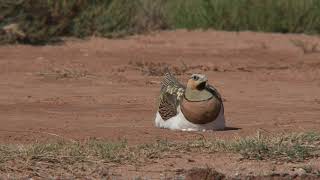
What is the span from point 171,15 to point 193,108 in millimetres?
11233

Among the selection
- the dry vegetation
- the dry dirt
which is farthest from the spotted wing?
the dry vegetation

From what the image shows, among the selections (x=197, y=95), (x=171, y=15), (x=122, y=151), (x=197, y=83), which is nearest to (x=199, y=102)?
(x=197, y=95)

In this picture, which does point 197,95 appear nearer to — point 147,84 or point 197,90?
point 197,90

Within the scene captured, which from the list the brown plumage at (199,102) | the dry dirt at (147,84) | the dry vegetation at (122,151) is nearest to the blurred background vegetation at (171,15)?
the dry dirt at (147,84)

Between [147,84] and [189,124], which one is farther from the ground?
[189,124]

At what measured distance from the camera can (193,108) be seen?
10.1 meters

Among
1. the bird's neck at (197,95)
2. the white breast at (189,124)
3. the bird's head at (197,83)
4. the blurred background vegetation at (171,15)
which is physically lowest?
the blurred background vegetation at (171,15)

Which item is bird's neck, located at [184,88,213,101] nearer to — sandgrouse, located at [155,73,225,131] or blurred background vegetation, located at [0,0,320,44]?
sandgrouse, located at [155,73,225,131]

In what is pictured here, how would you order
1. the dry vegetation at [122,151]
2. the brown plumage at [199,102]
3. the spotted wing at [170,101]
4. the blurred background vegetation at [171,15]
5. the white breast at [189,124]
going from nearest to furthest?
the dry vegetation at [122,151] → the brown plumage at [199,102] → the white breast at [189,124] → the spotted wing at [170,101] → the blurred background vegetation at [171,15]

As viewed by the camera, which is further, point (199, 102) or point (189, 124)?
point (189, 124)

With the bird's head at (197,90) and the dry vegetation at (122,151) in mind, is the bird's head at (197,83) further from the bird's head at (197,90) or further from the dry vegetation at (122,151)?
the dry vegetation at (122,151)

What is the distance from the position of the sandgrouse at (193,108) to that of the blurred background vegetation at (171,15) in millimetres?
8639

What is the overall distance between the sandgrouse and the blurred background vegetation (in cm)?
864

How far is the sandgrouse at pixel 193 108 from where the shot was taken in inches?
397
